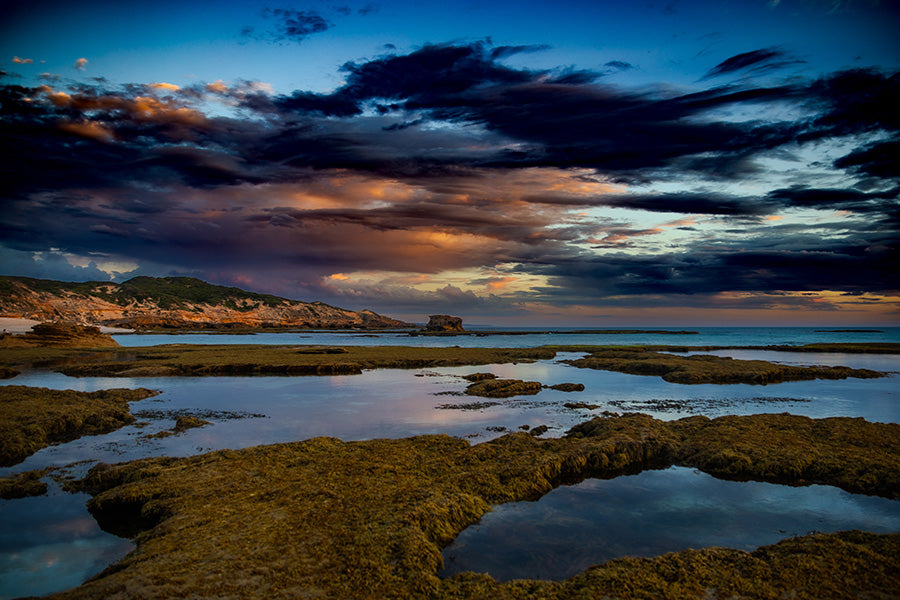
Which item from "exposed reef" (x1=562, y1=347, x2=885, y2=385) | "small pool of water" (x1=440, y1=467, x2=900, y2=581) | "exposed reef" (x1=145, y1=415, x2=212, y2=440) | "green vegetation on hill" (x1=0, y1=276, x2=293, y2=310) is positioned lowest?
"exposed reef" (x1=145, y1=415, x2=212, y2=440)

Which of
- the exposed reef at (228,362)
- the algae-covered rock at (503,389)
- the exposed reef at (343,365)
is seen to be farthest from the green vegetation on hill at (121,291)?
the algae-covered rock at (503,389)

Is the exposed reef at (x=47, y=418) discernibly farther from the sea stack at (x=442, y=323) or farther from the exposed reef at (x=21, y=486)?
the sea stack at (x=442, y=323)

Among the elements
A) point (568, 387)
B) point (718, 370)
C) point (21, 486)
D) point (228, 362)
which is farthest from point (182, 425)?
point (718, 370)

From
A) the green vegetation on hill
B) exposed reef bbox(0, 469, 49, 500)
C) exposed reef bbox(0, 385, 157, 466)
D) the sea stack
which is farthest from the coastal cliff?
exposed reef bbox(0, 469, 49, 500)

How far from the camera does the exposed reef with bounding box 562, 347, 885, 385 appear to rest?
33.3 meters

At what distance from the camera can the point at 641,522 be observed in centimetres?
966

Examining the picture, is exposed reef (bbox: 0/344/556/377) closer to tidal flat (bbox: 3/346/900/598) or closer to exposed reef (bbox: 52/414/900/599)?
tidal flat (bbox: 3/346/900/598)

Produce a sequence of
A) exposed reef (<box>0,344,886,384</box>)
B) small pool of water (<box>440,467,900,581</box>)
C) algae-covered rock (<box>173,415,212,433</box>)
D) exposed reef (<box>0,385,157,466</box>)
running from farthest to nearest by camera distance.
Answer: exposed reef (<box>0,344,886,384</box>) → algae-covered rock (<box>173,415,212,433</box>) → exposed reef (<box>0,385,157,466</box>) → small pool of water (<box>440,467,900,581</box>)

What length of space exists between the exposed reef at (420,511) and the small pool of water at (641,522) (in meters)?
0.55

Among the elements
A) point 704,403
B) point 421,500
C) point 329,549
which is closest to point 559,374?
point 704,403

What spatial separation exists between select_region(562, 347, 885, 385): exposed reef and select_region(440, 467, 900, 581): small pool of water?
23574mm

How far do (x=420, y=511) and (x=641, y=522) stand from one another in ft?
15.5

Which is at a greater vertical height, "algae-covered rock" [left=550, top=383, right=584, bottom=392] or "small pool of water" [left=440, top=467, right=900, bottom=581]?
"algae-covered rock" [left=550, top=383, right=584, bottom=392]

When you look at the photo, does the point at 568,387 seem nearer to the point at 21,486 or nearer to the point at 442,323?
the point at 21,486
